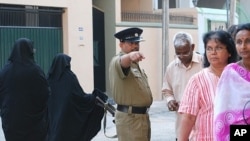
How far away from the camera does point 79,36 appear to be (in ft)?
50.1

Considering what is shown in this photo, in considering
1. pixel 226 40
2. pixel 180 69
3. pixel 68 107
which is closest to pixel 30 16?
pixel 68 107

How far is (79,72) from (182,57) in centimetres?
1056

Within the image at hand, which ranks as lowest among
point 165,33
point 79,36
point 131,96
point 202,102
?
point 131,96

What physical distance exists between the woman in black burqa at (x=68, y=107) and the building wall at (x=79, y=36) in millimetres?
7237

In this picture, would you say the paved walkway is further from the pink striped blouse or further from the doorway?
the pink striped blouse

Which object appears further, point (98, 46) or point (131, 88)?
point (98, 46)

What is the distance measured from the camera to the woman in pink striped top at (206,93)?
333 cm

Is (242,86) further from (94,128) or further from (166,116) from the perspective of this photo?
(166,116)

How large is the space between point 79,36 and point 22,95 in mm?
8818

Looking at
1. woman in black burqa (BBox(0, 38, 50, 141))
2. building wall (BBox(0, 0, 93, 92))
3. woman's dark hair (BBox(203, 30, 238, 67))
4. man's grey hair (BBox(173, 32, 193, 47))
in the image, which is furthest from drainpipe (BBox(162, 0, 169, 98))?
woman's dark hair (BBox(203, 30, 238, 67))

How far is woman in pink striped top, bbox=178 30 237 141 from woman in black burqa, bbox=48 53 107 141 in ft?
13.5

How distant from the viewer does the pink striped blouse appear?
3.32 metres

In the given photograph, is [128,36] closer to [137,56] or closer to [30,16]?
[137,56]

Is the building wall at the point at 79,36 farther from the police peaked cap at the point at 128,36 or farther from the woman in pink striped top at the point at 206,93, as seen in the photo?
the woman in pink striped top at the point at 206,93
